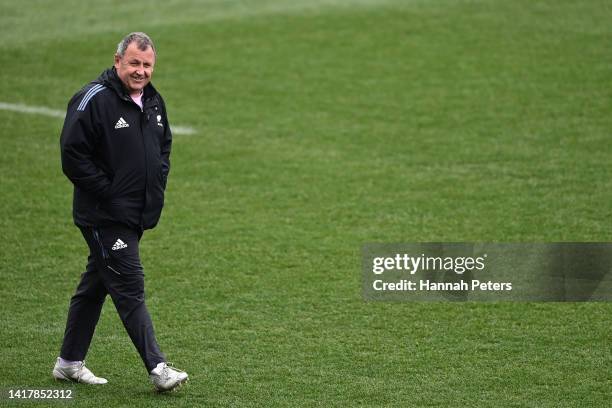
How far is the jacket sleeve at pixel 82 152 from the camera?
5.61 metres

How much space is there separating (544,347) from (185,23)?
10.4 m

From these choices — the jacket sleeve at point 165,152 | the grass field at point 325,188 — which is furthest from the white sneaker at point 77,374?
the jacket sleeve at point 165,152

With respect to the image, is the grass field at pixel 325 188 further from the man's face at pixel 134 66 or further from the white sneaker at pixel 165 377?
Result: the man's face at pixel 134 66

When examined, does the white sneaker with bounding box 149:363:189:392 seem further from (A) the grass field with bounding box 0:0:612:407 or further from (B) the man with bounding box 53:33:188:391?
(A) the grass field with bounding box 0:0:612:407

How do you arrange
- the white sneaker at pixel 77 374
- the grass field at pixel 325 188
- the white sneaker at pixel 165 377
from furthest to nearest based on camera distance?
the grass field at pixel 325 188 < the white sneaker at pixel 77 374 < the white sneaker at pixel 165 377

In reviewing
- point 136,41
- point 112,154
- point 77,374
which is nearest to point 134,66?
point 136,41

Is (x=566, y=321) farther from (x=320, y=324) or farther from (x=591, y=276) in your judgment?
(x=320, y=324)

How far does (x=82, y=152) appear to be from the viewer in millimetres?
5664

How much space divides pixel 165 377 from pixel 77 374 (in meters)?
0.62

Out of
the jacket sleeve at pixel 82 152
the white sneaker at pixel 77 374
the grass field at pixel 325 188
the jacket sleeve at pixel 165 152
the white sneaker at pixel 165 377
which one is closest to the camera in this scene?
the jacket sleeve at pixel 82 152

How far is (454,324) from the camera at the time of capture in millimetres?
7141

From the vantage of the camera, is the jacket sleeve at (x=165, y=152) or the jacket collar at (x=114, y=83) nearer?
the jacket collar at (x=114, y=83)

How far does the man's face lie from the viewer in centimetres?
563

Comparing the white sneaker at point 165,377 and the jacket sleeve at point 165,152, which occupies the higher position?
Result: the jacket sleeve at point 165,152
